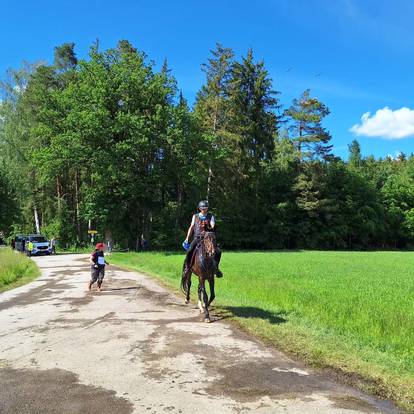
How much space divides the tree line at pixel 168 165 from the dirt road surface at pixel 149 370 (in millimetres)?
31195

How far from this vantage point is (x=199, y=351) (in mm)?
7168

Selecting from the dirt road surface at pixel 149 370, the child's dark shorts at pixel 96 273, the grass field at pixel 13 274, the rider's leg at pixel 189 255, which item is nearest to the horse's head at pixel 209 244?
the rider's leg at pixel 189 255

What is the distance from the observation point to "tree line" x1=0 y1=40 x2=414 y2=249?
41.3 m

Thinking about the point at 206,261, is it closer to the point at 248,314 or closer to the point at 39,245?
the point at 248,314

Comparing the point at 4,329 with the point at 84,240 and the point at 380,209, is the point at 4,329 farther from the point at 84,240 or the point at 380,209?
the point at 380,209

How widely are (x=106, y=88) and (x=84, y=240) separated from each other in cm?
1886

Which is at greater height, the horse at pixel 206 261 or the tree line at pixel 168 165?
the tree line at pixel 168 165

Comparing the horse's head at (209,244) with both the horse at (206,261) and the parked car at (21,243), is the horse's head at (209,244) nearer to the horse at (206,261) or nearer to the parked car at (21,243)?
the horse at (206,261)

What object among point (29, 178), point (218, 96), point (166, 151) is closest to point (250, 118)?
point (218, 96)

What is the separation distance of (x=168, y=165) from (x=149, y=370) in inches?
1489

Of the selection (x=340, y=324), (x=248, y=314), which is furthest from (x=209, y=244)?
(x=340, y=324)

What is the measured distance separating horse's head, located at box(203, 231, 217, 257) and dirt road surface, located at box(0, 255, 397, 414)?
4.76ft

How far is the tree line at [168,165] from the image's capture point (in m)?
41.3

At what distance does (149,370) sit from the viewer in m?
6.19
